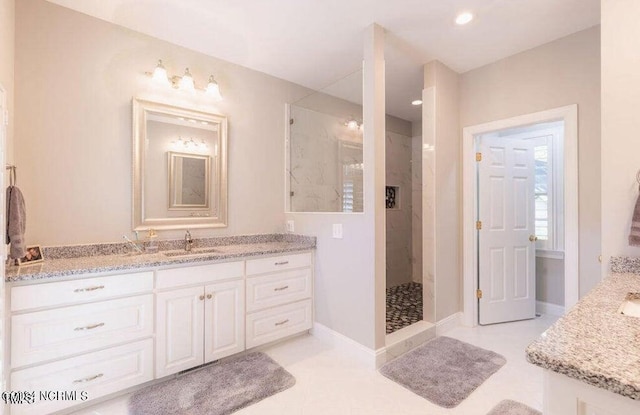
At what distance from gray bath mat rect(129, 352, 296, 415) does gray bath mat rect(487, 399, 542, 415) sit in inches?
52.1

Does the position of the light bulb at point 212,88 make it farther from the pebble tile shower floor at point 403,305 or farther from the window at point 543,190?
the window at point 543,190

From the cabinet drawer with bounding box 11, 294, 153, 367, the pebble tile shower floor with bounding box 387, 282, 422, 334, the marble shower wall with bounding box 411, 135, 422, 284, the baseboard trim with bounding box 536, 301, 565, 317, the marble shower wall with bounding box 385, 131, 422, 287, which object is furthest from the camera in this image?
the marble shower wall with bounding box 411, 135, 422, 284

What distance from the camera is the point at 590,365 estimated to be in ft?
2.26

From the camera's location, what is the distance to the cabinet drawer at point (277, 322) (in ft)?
8.14

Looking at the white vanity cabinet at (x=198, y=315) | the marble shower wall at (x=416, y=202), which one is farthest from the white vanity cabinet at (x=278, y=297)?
the marble shower wall at (x=416, y=202)

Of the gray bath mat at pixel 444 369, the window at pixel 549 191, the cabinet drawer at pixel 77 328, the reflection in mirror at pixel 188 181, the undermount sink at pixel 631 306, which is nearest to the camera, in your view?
the undermount sink at pixel 631 306

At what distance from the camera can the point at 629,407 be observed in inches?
25.4

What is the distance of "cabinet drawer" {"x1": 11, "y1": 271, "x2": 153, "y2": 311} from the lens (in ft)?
5.34

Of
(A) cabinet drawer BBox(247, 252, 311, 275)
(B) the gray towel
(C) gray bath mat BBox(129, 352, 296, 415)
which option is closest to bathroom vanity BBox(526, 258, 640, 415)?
(C) gray bath mat BBox(129, 352, 296, 415)

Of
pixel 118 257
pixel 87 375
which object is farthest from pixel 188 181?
pixel 87 375

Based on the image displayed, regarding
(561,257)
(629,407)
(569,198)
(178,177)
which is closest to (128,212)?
(178,177)

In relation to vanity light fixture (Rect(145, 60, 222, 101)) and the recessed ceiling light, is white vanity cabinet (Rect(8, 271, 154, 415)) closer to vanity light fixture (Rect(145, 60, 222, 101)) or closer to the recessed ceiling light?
vanity light fixture (Rect(145, 60, 222, 101))

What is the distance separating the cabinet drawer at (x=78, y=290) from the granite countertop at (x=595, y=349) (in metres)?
2.13

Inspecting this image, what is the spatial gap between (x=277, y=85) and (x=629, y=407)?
337cm
